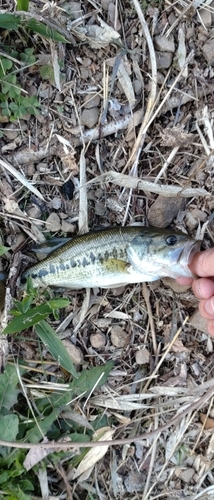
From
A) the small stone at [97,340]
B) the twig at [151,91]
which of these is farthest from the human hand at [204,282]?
the twig at [151,91]

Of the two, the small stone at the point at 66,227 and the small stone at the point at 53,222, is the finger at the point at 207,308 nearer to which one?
the small stone at the point at 66,227

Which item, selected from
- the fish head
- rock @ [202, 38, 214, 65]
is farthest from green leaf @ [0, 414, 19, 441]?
rock @ [202, 38, 214, 65]

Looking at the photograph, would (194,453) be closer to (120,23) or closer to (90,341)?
(90,341)

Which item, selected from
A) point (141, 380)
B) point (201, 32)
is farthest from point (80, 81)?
point (141, 380)

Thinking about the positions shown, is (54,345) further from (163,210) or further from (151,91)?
(151,91)

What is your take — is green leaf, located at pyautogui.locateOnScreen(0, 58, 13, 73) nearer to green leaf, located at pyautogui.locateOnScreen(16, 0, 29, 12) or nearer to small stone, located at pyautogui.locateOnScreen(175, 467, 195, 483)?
green leaf, located at pyautogui.locateOnScreen(16, 0, 29, 12)
